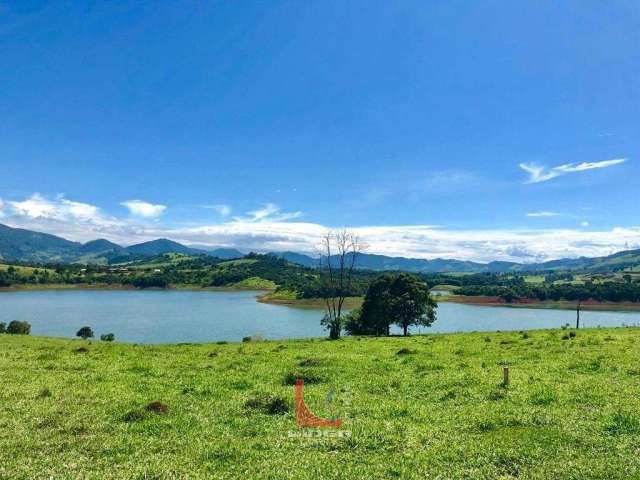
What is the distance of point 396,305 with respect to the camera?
7412cm

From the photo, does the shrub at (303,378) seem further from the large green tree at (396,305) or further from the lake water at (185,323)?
the lake water at (185,323)

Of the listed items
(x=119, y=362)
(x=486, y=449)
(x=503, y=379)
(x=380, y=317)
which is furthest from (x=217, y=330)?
(x=486, y=449)

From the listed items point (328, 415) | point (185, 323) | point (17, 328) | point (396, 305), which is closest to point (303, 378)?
point (328, 415)

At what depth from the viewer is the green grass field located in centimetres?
1108

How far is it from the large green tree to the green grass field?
160 ft

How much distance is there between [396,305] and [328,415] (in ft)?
197

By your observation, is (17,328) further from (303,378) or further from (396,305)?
(303,378)

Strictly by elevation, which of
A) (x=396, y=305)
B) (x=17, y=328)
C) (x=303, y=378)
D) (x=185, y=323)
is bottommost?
(x=185, y=323)

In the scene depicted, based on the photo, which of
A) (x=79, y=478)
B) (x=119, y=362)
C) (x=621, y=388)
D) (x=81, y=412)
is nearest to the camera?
(x=79, y=478)

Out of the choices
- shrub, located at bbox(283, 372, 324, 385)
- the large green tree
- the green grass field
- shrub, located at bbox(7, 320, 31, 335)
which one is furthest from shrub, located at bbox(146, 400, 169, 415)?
shrub, located at bbox(7, 320, 31, 335)

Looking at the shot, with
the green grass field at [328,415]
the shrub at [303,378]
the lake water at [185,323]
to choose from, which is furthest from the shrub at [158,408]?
the lake water at [185,323]

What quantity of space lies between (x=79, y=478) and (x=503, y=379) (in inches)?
685

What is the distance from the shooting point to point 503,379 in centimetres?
2081

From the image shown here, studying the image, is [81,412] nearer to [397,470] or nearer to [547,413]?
[397,470]
